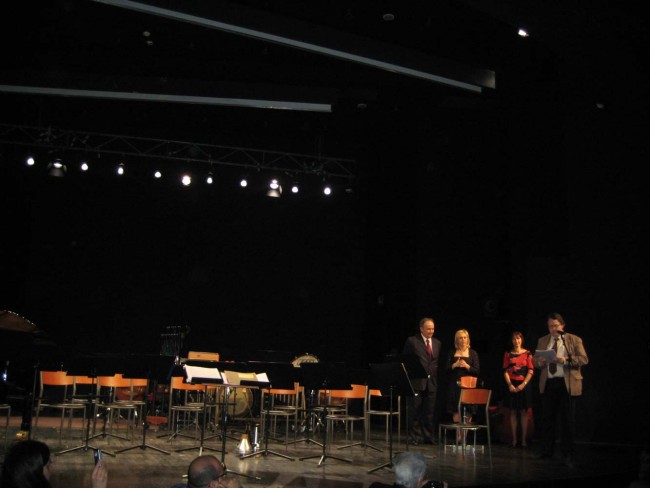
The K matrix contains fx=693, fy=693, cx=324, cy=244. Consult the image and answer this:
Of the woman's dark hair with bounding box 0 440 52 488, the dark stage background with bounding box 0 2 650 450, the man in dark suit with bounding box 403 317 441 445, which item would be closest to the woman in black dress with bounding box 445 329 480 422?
the man in dark suit with bounding box 403 317 441 445

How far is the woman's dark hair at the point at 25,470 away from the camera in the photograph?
7.59 ft

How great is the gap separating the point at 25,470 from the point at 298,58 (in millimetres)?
9441

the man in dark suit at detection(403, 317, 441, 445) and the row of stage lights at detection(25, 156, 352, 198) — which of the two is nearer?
the man in dark suit at detection(403, 317, 441, 445)

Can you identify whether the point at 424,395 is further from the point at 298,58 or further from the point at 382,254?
the point at 298,58

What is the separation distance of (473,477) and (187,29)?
728cm

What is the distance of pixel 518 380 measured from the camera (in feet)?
29.1

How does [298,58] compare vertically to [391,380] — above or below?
above

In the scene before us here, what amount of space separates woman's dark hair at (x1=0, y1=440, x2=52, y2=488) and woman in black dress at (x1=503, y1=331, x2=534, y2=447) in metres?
7.34

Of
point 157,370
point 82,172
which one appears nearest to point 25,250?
point 82,172

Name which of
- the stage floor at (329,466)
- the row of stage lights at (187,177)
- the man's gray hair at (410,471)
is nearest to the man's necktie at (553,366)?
the stage floor at (329,466)

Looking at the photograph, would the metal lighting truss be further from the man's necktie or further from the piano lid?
the man's necktie

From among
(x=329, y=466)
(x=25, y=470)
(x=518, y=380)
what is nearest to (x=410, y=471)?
(x=25, y=470)

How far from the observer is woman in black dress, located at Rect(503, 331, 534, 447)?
29.1ft

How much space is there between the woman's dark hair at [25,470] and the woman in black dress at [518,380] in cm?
734
